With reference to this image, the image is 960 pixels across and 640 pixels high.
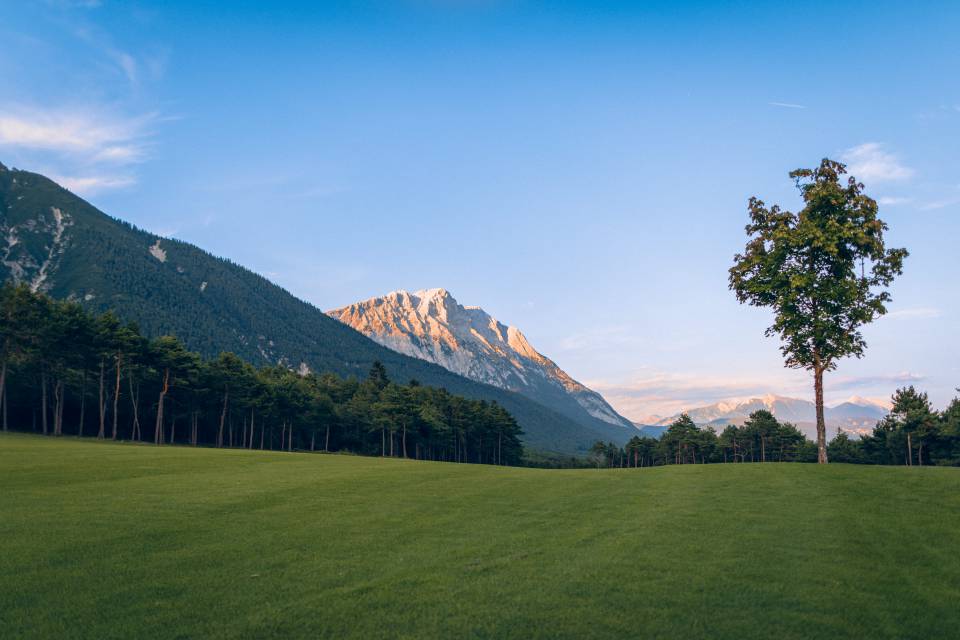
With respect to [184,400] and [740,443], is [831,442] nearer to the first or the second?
[740,443]

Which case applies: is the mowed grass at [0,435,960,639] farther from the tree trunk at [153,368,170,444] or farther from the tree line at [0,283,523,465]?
the tree line at [0,283,523,465]

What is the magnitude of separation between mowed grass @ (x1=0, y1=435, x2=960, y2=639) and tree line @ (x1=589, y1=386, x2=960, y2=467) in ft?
248

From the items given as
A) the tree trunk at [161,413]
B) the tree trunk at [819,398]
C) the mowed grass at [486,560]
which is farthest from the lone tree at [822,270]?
the tree trunk at [161,413]

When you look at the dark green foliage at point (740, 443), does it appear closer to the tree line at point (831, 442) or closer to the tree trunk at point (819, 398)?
the tree line at point (831, 442)

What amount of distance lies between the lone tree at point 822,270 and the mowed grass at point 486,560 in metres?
12.0

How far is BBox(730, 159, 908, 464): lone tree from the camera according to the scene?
3531 cm

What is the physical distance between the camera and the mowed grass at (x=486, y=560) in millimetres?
10562

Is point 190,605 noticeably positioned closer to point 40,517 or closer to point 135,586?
point 135,586

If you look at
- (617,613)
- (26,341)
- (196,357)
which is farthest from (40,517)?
(196,357)

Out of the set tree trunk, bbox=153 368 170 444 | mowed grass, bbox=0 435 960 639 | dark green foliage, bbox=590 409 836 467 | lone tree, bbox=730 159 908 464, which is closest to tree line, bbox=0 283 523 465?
tree trunk, bbox=153 368 170 444

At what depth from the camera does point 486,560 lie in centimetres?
1450

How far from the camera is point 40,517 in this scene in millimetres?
18172

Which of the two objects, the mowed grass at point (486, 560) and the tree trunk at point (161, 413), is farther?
the tree trunk at point (161, 413)

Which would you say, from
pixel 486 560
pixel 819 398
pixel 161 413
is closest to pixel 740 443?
pixel 819 398
